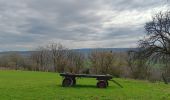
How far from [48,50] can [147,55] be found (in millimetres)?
67617

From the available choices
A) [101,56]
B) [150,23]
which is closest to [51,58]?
[101,56]

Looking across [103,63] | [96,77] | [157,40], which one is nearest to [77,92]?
[96,77]

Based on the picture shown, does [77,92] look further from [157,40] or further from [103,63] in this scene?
[103,63]

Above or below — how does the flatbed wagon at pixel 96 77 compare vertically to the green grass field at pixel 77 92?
above

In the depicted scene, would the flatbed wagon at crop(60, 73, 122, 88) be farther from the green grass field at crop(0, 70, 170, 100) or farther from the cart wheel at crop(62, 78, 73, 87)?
the green grass field at crop(0, 70, 170, 100)

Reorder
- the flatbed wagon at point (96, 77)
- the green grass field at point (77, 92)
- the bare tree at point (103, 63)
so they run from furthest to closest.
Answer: the bare tree at point (103, 63) → the flatbed wagon at point (96, 77) → the green grass field at point (77, 92)

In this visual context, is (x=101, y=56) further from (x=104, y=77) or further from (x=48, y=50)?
(x=104, y=77)

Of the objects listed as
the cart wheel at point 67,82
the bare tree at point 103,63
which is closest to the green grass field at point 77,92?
the cart wheel at point 67,82

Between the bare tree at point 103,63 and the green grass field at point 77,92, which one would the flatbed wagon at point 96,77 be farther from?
the bare tree at point 103,63

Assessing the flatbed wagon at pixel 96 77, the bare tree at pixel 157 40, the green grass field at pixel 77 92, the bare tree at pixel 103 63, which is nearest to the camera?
the green grass field at pixel 77 92

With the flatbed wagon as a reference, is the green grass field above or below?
below

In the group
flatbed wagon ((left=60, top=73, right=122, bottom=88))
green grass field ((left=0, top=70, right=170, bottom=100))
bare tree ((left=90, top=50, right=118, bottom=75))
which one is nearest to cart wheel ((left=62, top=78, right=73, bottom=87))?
flatbed wagon ((left=60, top=73, right=122, bottom=88))

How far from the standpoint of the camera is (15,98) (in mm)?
15234

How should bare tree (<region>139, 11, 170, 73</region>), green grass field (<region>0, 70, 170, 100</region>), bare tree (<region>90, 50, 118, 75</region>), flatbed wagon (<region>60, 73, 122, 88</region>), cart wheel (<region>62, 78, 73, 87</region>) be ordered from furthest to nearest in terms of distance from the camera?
1. bare tree (<region>90, 50, 118, 75</region>)
2. bare tree (<region>139, 11, 170, 73</region>)
3. cart wheel (<region>62, 78, 73, 87</region>)
4. flatbed wagon (<region>60, 73, 122, 88</region>)
5. green grass field (<region>0, 70, 170, 100</region>)
